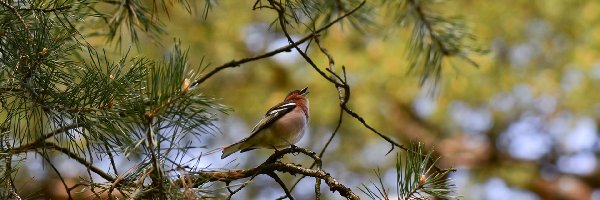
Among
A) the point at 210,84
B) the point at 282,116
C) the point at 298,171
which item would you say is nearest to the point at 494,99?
the point at 210,84

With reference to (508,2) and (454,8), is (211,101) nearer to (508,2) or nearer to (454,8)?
(454,8)

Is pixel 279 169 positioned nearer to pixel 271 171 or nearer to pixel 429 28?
pixel 271 171

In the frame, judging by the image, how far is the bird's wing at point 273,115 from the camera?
2.27 metres

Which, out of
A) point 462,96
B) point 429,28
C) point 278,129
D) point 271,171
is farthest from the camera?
point 462,96

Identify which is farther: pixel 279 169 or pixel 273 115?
pixel 273 115

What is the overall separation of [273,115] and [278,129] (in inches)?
3.3

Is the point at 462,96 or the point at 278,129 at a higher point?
the point at 462,96

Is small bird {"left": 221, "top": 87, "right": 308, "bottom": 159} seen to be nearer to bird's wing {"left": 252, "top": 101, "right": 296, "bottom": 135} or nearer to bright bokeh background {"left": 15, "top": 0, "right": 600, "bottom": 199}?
bird's wing {"left": 252, "top": 101, "right": 296, "bottom": 135}

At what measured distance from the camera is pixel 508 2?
6.22m

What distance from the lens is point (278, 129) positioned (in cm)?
232

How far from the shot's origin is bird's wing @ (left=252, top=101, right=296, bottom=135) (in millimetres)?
2266

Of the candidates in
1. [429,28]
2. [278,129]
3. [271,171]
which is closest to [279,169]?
[271,171]

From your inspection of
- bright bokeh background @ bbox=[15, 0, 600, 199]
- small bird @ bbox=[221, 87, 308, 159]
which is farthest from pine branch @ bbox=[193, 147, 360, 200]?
bright bokeh background @ bbox=[15, 0, 600, 199]

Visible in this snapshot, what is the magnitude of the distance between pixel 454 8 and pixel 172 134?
4.91 m
